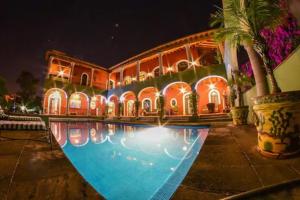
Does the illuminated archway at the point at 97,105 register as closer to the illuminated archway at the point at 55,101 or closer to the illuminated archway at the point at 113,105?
the illuminated archway at the point at 113,105

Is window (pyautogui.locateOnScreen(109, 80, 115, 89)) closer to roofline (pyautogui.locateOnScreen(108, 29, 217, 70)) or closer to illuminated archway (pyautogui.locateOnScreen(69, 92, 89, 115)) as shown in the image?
illuminated archway (pyautogui.locateOnScreen(69, 92, 89, 115))

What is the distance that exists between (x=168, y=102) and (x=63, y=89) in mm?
13546

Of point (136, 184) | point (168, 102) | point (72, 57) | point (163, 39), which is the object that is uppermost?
point (163, 39)

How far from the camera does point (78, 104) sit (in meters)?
22.0

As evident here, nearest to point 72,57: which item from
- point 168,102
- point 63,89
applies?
point 63,89

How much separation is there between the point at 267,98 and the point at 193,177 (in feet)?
5.29

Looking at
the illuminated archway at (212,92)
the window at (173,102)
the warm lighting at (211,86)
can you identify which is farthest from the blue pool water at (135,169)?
the window at (173,102)

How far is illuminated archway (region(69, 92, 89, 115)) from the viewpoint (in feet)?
69.5

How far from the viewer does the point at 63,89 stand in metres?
20.2

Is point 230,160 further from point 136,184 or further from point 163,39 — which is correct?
point 163,39

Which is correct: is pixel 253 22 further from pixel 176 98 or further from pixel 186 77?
pixel 176 98

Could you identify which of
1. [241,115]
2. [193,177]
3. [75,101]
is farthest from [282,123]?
[75,101]

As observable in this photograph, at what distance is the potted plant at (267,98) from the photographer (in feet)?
7.28

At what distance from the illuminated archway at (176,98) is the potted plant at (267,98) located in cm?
1427
